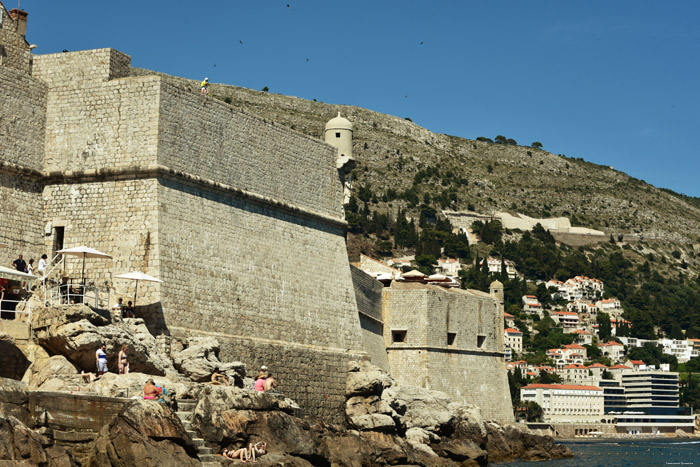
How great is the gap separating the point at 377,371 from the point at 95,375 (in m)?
12.6

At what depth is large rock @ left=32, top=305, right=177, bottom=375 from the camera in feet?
70.7

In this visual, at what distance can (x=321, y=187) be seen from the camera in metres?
33.9

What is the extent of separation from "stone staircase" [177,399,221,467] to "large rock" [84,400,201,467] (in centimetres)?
52

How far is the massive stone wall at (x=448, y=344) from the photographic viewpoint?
41844 mm

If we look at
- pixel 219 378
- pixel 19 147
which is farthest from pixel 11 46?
pixel 219 378

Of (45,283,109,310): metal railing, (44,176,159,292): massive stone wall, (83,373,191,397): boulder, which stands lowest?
(83,373,191,397): boulder

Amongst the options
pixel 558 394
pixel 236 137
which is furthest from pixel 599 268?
pixel 236 137

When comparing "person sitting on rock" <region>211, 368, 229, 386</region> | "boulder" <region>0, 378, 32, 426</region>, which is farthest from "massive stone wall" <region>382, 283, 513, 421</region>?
"boulder" <region>0, 378, 32, 426</region>

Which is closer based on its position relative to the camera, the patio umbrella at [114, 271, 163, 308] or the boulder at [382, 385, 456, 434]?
the patio umbrella at [114, 271, 163, 308]

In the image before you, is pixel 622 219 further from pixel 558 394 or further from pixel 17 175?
pixel 17 175

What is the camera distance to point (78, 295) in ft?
76.3

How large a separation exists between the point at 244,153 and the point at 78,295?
828cm

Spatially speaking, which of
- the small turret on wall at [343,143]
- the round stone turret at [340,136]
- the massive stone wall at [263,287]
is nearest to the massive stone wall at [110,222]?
the massive stone wall at [263,287]

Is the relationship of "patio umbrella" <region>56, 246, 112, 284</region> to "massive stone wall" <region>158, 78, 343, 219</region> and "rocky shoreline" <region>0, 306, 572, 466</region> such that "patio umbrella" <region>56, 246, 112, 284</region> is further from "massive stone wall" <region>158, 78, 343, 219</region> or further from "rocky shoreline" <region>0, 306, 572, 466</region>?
"massive stone wall" <region>158, 78, 343, 219</region>
